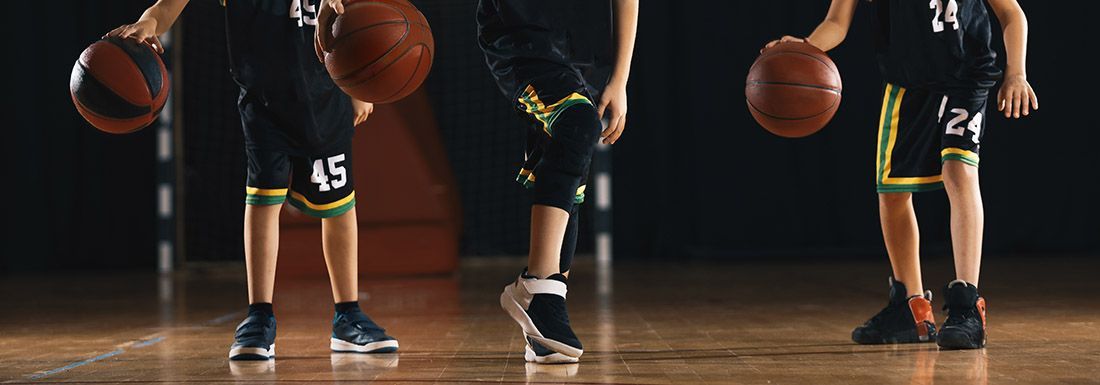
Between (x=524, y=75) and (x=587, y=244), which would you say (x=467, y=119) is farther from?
(x=524, y=75)

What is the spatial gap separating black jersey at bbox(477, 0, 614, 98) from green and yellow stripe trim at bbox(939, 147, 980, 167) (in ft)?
2.70

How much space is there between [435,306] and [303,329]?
833 mm

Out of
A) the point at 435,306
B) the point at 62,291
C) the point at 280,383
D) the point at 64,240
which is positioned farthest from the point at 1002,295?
the point at 64,240

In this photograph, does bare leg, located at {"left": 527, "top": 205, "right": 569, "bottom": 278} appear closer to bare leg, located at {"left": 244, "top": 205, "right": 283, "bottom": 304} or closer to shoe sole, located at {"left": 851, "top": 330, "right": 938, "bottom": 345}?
bare leg, located at {"left": 244, "top": 205, "right": 283, "bottom": 304}

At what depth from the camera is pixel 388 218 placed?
5961mm

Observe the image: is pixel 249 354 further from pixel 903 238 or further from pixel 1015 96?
pixel 1015 96

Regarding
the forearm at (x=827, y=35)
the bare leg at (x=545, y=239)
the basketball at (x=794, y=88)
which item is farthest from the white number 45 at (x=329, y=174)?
the forearm at (x=827, y=35)

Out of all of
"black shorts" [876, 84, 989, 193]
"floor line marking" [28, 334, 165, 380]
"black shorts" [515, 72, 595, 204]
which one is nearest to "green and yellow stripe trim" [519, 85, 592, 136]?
"black shorts" [515, 72, 595, 204]

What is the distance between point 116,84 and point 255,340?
59 cm

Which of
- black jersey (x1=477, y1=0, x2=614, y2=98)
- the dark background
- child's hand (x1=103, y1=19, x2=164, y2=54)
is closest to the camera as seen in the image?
black jersey (x1=477, y1=0, x2=614, y2=98)

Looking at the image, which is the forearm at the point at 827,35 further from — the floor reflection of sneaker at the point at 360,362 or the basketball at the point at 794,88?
the floor reflection of sneaker at the point at 360,362

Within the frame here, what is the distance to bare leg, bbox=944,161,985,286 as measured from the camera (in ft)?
8.56

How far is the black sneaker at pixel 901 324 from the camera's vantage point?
2.60 metres

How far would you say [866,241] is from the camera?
295 inches
